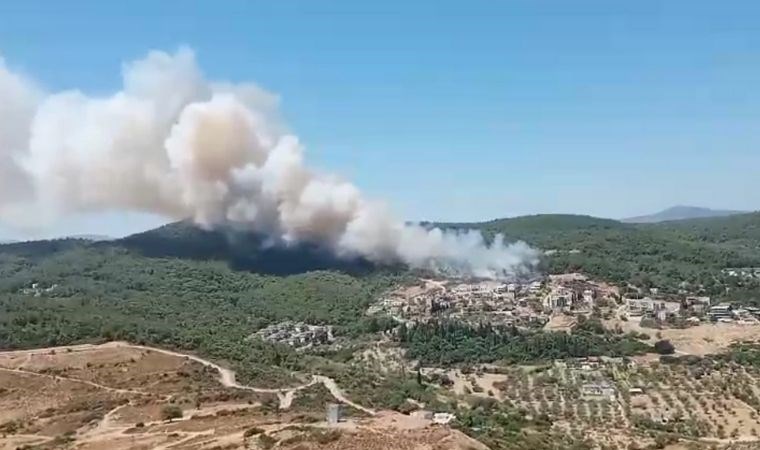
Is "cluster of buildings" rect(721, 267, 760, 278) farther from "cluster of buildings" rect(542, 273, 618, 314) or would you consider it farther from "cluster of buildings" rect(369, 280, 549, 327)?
"cluster of buildings" rect(369, 280, 549, 327)

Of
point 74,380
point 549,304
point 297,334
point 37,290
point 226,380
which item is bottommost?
point 226,380

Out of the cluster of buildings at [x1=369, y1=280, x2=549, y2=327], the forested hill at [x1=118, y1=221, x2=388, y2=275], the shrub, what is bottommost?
the shrub

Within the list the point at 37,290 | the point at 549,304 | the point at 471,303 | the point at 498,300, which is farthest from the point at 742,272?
the point at 37,290

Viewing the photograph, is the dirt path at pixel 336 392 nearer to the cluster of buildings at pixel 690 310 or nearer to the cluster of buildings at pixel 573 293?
the cluster of buildings at pixel 573 293

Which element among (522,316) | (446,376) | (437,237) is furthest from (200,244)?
(446,376)

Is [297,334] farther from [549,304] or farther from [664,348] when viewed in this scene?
[664,348]

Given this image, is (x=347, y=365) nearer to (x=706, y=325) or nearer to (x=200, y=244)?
(x=706, y=325)

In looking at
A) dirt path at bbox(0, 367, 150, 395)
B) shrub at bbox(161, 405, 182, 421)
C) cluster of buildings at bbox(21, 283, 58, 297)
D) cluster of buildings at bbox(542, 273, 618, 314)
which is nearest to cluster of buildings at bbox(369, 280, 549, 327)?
cluster of buildings at bbox(542, 273, 618, 314)
